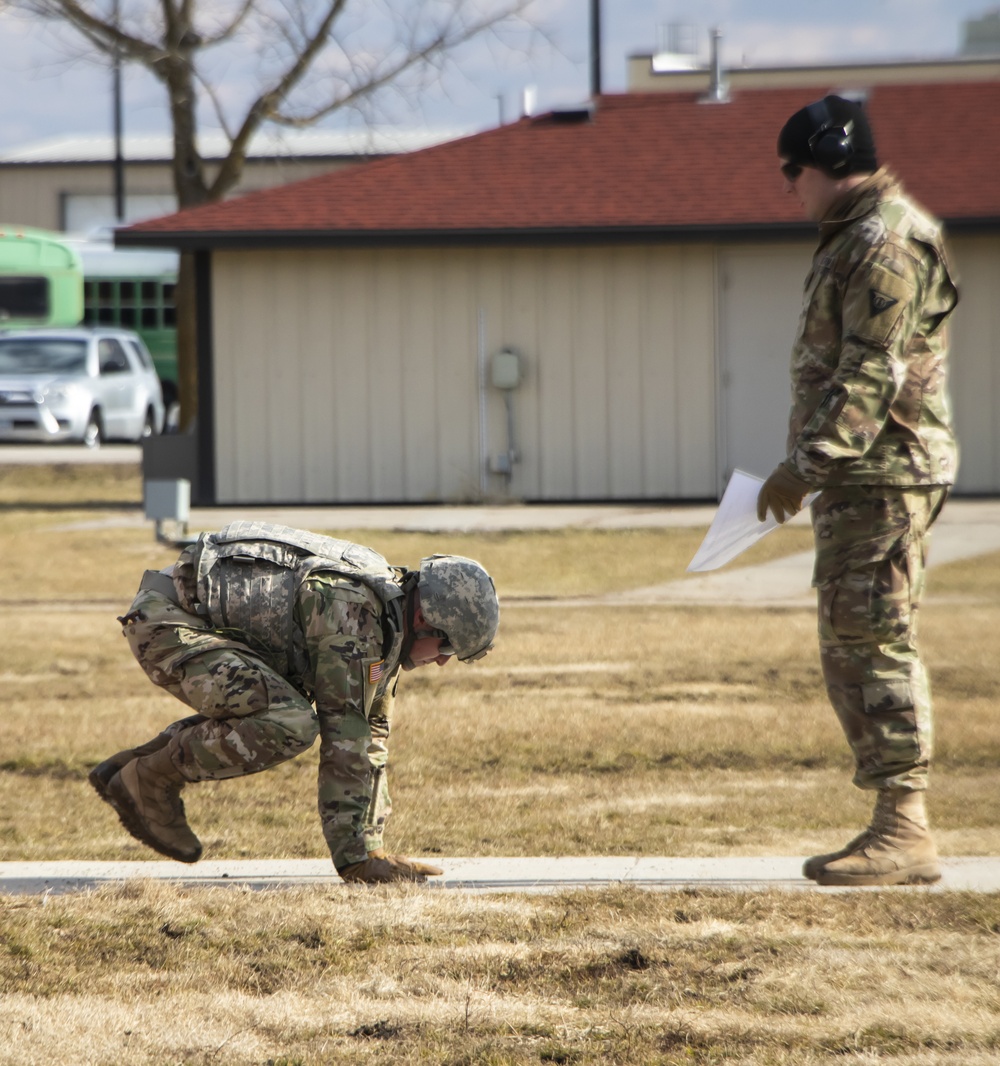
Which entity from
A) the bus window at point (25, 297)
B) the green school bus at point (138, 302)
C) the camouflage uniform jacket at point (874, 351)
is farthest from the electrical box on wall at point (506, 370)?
the green school bus at point (138, 302)

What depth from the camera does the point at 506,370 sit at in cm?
1681

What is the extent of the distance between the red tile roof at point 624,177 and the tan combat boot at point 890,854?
12.6 metres

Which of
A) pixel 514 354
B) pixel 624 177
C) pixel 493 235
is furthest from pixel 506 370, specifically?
pixel 624 177

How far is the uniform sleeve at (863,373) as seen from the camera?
162 inches

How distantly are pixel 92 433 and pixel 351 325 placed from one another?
366 inches

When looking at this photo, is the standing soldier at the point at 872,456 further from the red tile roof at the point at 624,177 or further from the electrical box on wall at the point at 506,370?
the electrical box on wall at the point at 506,370

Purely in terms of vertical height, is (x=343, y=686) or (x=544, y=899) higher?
(x=343, y=686)

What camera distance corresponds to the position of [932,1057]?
3158mm

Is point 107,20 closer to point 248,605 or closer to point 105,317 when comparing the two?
point 105,317

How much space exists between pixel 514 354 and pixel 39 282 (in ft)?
34.6

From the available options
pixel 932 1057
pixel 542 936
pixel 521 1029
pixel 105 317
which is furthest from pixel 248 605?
pixel 105 317

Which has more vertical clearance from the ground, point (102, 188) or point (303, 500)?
point (102, 188)

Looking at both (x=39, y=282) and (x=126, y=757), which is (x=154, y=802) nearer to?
(x=126, y=757)

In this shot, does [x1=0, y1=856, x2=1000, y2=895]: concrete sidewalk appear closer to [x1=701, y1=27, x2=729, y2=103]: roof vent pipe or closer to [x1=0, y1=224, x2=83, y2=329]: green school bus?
[x1=701, y1=27, x2=729, y2=103]: roof vent pipe
